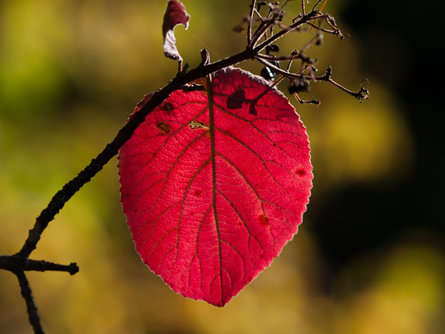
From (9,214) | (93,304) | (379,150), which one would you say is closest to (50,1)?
(9,214)

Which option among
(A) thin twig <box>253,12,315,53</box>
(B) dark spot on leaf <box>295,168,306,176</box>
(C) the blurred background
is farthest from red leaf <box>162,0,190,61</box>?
(C) the blurred background

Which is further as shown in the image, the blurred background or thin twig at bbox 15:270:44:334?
the blurred background

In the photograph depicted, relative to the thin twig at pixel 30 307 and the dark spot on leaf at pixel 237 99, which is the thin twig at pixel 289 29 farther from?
the thin twig at pixel 30 307

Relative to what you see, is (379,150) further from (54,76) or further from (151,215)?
(151,215)

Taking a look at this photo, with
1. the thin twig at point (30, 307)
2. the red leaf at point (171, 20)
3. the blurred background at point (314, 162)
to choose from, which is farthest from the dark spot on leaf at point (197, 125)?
the blurred background at point (314, 162)

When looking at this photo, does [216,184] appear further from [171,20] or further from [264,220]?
[171,20]

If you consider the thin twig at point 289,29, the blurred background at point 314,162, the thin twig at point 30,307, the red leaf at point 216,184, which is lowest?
the thin twig at point 30,307

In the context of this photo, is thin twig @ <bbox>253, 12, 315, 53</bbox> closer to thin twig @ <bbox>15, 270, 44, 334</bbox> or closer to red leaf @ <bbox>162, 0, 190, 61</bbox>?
red leaf @ <bbox>162, 0, 190, 61</bbox>
